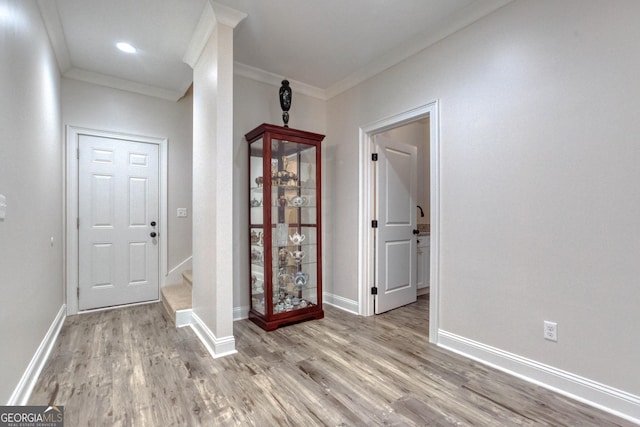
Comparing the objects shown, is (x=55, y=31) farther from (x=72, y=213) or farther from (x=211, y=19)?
(x=72, y=213)

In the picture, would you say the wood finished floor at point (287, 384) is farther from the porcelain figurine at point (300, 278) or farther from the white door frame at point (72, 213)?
the white door frame at point (72, 213)

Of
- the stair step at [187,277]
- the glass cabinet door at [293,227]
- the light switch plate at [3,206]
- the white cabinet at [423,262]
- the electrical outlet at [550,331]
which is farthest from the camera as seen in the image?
the white cabinet at [423,262]

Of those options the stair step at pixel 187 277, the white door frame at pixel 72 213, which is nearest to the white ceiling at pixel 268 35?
the white door frame at pixel 72 213

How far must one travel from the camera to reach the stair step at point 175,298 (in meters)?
3.09

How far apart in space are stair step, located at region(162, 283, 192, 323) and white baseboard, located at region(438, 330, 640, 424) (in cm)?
262

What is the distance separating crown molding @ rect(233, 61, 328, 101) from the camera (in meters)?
3.22

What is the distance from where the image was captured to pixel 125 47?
9.44ft

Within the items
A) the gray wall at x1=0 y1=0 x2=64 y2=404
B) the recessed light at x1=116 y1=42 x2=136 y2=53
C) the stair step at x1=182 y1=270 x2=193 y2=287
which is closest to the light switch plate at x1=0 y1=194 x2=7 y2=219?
the gray wall at x1=0 y1=0 x2=64 y2=404

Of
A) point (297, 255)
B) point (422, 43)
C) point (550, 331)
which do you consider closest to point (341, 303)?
point (297, 255)

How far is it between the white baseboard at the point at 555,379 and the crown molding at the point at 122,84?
4.16m

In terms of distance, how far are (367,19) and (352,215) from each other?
1930mm

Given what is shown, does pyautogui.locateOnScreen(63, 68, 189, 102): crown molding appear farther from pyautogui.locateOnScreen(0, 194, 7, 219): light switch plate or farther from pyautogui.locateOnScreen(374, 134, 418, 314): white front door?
pyautogui.locateOnScreen(374, 134, 418, 314): white front door

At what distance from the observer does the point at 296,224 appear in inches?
128

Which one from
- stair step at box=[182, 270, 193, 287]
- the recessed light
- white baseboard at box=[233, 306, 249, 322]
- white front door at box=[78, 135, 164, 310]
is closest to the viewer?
the recessed light
